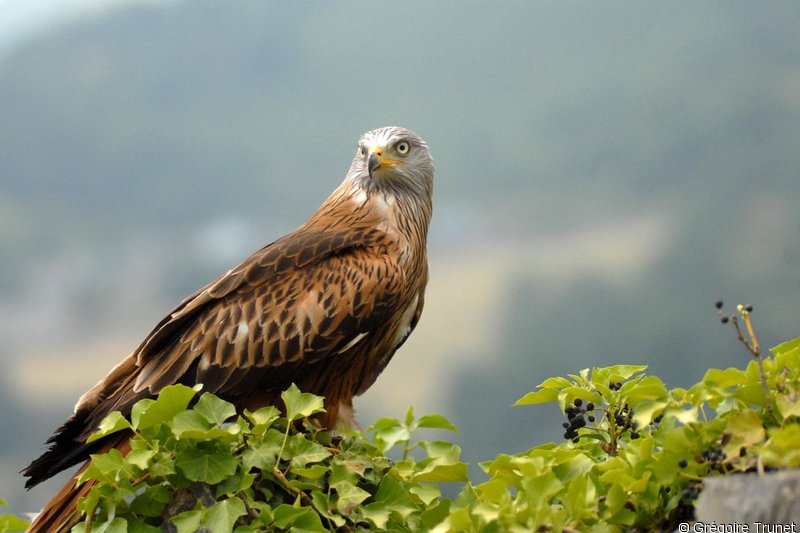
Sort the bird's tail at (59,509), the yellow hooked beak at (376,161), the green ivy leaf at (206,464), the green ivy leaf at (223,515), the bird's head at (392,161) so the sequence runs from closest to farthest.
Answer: the green ivy leaf at (223,515)
the green ivy leaf at (206,464)
the bird's tail at (59,509)
the yellow hooked beak at (376,161)
the bird's head at (392,161)

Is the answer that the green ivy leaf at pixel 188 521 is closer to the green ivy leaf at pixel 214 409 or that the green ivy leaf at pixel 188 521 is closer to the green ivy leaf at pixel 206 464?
the green ivy leaf at pixel 206 464

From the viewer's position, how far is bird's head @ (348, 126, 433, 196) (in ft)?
18.2

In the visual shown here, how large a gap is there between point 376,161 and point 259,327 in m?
1.26

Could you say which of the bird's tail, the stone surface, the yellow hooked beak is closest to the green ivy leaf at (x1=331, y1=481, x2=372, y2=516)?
the bird's tail

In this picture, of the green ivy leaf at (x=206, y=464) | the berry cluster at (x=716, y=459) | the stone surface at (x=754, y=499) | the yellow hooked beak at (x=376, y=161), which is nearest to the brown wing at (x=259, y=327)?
the yellow hooked beak at (x=376, y=161)

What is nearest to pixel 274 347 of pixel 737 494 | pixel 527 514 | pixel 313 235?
pixel 313 235

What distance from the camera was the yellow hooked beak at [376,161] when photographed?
5453 mm

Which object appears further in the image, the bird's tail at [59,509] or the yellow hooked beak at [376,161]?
the yellow hooked beak at [376,161]

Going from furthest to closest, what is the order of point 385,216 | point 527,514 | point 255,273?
point 385,216 < point 255,273 < point 527,514

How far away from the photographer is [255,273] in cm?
505

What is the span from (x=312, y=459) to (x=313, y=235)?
175cm

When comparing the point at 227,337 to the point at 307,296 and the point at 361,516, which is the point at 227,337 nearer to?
the point at 307,296

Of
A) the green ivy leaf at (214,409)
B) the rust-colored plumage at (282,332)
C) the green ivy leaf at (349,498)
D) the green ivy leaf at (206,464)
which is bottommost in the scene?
the green ivy leaf at (349,498)

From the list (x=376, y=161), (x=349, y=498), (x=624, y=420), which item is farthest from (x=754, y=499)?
(x=376, y=161)
